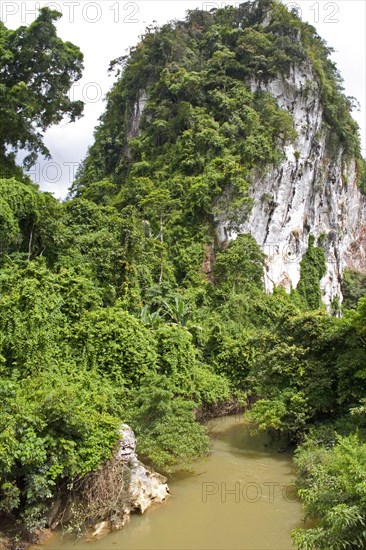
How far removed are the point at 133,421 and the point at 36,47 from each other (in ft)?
45.1

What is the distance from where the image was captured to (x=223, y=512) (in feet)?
29.1

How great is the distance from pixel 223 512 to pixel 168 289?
10.5m

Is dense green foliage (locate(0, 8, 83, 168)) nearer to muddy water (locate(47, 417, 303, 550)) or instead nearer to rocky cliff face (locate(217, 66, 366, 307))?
rocky cliff face (locate(217, 66, 366, 307))

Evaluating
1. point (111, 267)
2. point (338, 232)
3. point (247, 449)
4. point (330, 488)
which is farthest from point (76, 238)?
point (338, 232)

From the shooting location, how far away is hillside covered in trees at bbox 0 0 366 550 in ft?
25.3

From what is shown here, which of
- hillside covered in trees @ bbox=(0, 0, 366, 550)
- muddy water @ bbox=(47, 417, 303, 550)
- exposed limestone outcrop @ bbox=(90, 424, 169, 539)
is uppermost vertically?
hillside covered in trees @ bbox=(0, 0, 366, 550)

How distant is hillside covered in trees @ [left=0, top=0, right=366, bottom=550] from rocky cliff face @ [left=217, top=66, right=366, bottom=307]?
81 centimetres

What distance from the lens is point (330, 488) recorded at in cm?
657

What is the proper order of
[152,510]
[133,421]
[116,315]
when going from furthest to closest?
[116,315] < [133,421] < [152,510]

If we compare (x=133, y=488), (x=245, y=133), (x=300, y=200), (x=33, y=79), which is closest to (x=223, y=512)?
(x=133, y=488)

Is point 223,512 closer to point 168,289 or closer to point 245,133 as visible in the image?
point 168,289

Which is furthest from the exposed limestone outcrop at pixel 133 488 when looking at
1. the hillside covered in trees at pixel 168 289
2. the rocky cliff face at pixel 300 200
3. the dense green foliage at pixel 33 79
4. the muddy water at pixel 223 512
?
the rocky cliff face at pixel 300 200

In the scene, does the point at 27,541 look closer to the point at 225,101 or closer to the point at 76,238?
the point at 76,238

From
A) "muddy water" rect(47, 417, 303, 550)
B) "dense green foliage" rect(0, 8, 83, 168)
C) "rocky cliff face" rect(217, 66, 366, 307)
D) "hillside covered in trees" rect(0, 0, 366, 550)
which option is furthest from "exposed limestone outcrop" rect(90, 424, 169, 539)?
→ "rocky cliff face" rect(217, 66, 366, 307)
